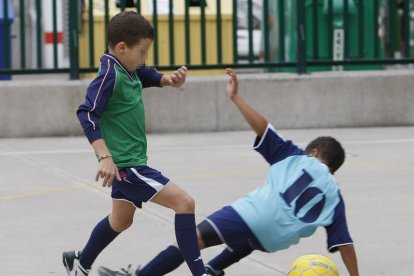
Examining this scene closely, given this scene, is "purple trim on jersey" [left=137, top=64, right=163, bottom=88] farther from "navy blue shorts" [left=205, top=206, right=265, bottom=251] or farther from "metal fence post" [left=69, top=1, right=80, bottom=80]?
"metal fence post" [left=69, top=1, right=80, bottom=80]

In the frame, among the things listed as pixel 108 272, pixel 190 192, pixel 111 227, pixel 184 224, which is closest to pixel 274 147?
pixel 184 224

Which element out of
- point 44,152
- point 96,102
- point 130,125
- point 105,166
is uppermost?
point 96,102

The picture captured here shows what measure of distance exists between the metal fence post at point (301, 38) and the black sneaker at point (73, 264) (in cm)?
620

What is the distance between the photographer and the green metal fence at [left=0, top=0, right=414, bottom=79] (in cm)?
1130

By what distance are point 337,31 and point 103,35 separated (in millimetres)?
2327

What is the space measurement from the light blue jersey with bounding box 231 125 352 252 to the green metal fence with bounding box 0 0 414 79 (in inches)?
243

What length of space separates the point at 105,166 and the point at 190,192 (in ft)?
10.5

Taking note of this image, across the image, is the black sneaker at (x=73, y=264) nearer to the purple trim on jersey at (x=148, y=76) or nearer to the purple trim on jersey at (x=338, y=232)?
the purple trim on jersey at (x=148, y=76)

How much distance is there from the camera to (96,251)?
566cm

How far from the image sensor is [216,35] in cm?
1152

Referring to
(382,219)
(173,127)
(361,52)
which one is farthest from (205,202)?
(361,52)

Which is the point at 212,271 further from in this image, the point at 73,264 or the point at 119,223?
the point at 73,264

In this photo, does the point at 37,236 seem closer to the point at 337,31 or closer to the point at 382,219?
the point at 382,219

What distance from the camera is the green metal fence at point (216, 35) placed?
445 inches
